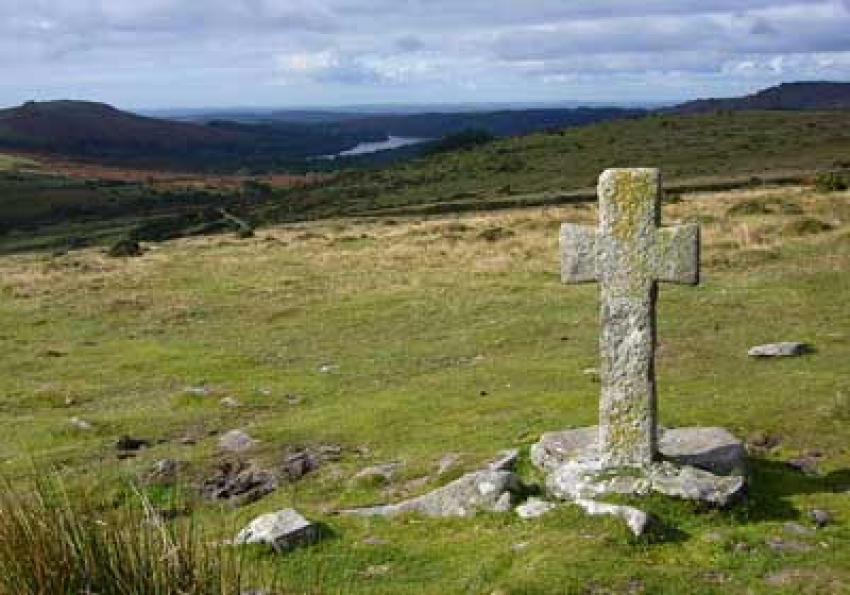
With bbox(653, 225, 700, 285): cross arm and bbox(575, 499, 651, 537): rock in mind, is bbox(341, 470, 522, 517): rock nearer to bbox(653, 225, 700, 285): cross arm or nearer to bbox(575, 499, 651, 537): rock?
bbox(575, 499, 651, 537): rock

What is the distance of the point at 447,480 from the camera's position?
49.3 ft

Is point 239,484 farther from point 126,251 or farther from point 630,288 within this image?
point 126,251

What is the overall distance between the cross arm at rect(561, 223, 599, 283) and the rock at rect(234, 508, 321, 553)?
4645mm

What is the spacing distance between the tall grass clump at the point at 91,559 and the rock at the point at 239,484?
10.5 metres

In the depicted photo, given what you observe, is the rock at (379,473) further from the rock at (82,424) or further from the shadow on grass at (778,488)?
the rock at (82,424)

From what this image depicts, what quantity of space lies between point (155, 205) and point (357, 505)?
14123 cm

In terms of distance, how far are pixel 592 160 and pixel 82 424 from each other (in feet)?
299

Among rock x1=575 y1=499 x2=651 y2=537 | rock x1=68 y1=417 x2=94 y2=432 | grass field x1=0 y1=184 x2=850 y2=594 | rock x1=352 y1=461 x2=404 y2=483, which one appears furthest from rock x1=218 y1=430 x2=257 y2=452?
rock x1=575 y1=499 x2=651 y2=537

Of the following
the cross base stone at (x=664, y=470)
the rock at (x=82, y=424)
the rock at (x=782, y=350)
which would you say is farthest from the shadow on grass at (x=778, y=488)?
the rock at (x=82, y=424)

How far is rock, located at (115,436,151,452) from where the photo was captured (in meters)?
19.8

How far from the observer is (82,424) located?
71.2ft

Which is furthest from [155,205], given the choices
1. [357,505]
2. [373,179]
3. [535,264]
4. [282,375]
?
[357,505]

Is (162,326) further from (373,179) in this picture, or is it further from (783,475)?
(373,179)

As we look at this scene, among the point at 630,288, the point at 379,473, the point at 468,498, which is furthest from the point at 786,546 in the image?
the point at 379,473
